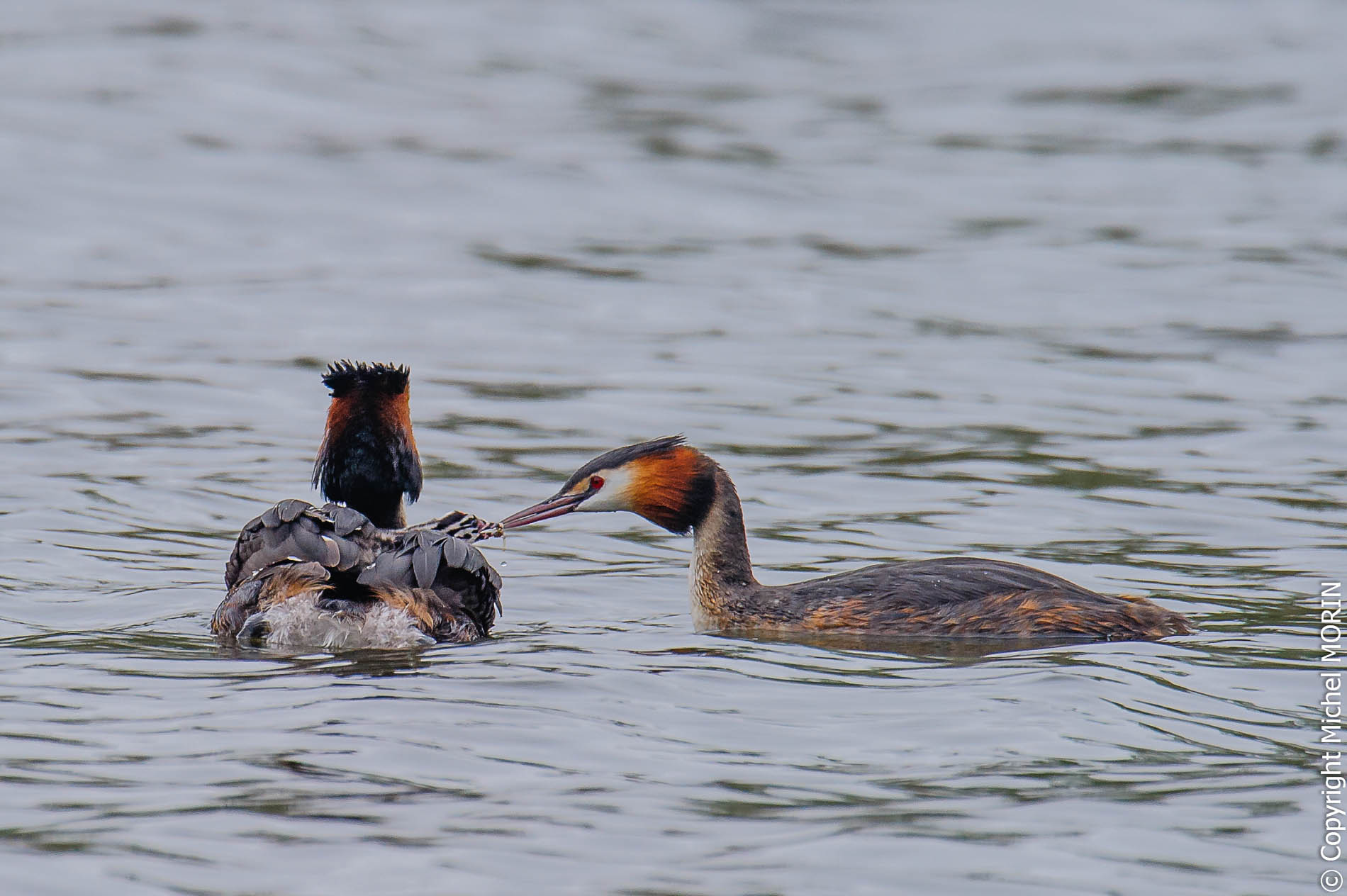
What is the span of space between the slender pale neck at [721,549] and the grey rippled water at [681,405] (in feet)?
0.96

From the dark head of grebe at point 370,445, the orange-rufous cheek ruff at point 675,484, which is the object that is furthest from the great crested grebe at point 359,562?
the orange-rufous cheek ruff at point 675,484

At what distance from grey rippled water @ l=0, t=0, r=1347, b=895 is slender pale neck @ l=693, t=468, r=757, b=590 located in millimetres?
291

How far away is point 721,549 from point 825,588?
585mm

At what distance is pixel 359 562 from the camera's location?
786 cm

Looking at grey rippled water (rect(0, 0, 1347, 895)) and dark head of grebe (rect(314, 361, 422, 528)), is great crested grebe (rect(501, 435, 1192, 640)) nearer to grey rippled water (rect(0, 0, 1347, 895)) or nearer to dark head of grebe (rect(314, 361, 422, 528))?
grey rippled water (rect(0, 0, 1347, 895))

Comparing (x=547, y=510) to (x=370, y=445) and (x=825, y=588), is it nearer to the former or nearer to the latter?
(x=370, y=445)

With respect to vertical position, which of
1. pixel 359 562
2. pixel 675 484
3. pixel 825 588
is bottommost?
pixel 825 588

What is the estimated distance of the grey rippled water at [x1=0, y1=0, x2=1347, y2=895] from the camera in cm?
561

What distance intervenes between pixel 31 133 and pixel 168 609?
46.6 feet

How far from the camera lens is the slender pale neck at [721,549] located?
28.6 ft

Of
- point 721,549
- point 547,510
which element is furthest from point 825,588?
point 547,510
